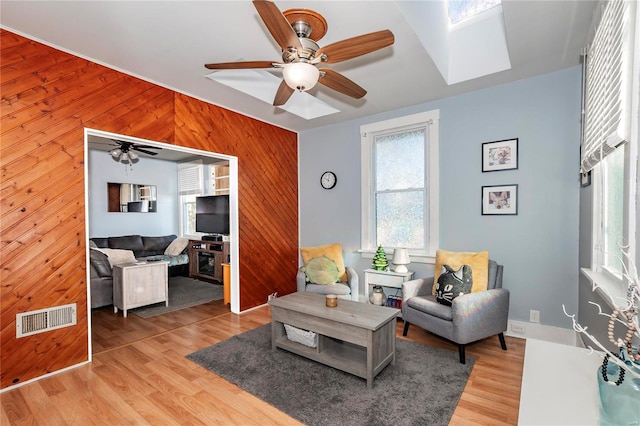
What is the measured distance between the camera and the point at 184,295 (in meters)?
4.87

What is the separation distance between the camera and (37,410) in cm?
203

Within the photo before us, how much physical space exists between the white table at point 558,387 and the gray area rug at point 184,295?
4148mm

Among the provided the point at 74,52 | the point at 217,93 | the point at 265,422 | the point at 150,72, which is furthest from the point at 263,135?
the point at 265,422

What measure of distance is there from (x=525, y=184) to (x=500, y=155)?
40cm

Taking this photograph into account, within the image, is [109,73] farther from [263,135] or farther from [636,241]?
[636,241]

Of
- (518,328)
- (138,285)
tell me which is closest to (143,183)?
(138,285)

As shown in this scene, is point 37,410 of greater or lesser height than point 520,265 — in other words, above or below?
below

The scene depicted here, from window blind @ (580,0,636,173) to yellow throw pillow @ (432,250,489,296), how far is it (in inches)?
46.3

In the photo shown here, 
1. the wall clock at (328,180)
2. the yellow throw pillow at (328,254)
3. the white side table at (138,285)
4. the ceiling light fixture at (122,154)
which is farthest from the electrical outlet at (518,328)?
the ceiling light fixture at (122,154)

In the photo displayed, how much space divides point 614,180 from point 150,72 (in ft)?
12.9

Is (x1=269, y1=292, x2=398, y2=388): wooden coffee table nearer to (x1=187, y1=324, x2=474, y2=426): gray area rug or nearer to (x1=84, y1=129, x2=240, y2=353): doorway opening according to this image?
(x1=187, y1=324, x2=474, y2=426): gray area rug

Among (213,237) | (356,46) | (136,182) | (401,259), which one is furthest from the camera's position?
(136,182)

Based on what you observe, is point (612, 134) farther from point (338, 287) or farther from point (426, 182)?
point (338, 287)

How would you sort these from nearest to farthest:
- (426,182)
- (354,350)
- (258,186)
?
(354,350)
(426,182)
(258,186)
